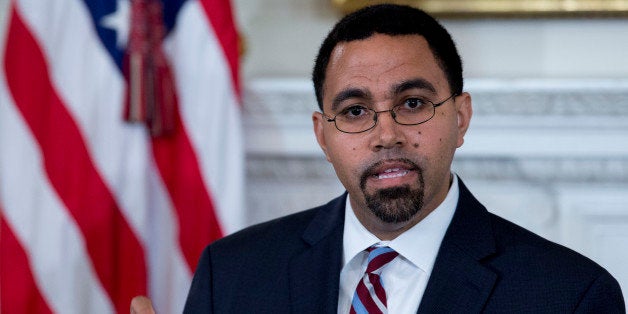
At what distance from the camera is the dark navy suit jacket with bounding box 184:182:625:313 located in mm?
1473

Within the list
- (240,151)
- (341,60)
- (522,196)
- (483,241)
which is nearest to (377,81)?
(341,60)

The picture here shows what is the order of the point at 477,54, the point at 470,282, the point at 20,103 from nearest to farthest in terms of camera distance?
the point at 470,282 < the point at 20,103 < the point at 477,54

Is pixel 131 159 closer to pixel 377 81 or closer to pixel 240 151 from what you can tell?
pixel 240 151

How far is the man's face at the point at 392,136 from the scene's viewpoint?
1.48m

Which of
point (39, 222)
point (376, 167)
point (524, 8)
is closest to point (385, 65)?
point (376, 167)

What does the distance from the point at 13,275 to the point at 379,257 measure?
110cm

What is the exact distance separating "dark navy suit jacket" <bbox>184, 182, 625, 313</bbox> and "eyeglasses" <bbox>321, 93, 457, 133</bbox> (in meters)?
0.20

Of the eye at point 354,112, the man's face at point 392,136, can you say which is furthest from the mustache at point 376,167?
the eye at point 354,112

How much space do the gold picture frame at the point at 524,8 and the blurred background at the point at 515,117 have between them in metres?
0.02

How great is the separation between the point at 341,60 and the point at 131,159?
0.89 m

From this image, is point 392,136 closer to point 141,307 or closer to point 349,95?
point 349,95

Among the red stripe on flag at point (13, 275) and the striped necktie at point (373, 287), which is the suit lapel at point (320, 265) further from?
the red stripe on flag at point (13, 275)

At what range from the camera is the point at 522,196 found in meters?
2.42

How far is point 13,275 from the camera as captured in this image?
87.9 inches
